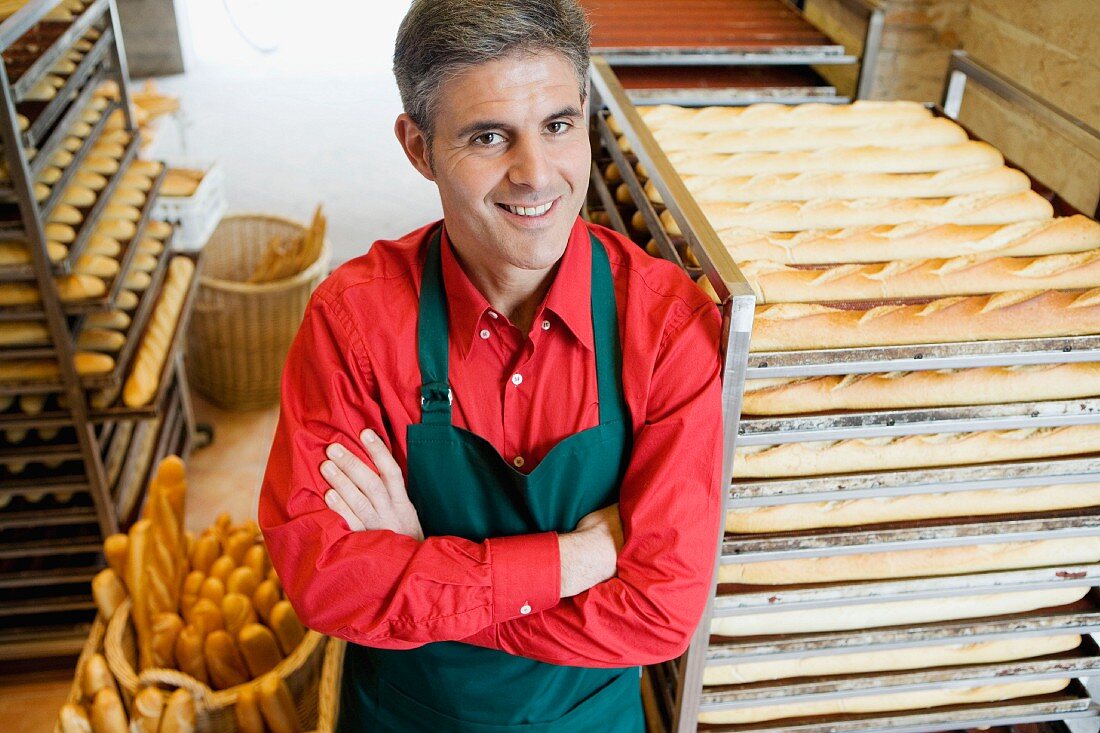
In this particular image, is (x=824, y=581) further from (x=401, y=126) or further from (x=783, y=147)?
(x=401, y=126)

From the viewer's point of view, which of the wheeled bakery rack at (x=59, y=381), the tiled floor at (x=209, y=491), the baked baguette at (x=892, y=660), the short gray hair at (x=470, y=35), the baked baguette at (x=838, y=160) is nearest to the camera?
the short gray hair at (x=470, y=35)

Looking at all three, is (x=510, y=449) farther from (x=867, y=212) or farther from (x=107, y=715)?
(x=107, y=715)

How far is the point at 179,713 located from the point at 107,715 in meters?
0.15

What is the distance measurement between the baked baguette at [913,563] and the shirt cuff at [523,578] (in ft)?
1.44

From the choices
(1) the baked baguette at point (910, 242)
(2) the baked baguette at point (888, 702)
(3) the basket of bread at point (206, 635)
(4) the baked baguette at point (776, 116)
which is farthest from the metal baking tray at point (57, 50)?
(2) the baked baguette at point (888, 702)

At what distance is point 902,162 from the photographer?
86.4 inches

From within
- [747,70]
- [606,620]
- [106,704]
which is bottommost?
→ [106,704]

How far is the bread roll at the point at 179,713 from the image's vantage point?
2.21 m

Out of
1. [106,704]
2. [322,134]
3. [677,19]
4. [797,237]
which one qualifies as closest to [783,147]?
[797,237]

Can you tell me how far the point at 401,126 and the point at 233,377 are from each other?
310cm

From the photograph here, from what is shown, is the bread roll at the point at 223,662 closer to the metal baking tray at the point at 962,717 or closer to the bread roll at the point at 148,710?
the bread roll at the point at 148,710

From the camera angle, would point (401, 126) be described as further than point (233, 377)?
No

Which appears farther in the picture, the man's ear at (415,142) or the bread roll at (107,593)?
the bread roll at (107,593)

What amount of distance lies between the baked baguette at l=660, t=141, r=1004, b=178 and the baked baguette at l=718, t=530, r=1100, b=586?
2.67 ft
